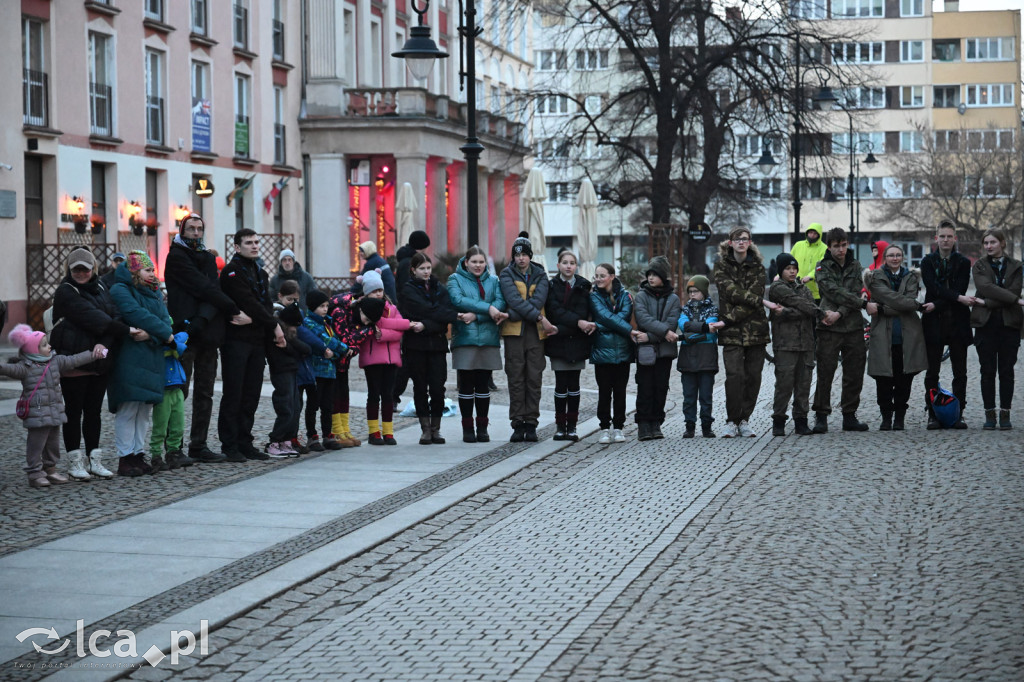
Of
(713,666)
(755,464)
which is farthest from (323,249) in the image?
(713,666)

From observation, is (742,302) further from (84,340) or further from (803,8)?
(803,8)

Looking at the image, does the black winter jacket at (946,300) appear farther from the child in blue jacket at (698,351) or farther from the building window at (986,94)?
the building window at (986,94)

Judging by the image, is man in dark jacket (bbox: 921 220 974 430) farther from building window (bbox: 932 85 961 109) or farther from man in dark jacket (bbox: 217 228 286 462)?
building window (bbox: 932 85 961 109)

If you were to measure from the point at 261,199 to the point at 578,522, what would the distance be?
109ft

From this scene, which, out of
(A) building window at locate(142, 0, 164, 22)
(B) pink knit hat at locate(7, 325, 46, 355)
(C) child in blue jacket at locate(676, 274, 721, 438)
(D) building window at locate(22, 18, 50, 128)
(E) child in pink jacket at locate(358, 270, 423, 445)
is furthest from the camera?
(A) building window at locate(142, 0, 164, 22)

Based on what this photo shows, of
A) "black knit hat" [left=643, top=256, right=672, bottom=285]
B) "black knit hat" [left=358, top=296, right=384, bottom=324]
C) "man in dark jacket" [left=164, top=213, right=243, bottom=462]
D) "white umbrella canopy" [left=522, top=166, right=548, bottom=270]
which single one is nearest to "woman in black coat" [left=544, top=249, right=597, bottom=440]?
"black knit hat" [left=643, top=256, right=672, bottom=285]

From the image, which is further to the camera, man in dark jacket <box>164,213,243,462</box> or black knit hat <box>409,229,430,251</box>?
black knit hat <box>409,229,430,251</box>

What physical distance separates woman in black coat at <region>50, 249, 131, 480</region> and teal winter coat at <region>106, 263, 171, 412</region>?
0.10 meters

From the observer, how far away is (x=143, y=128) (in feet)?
114

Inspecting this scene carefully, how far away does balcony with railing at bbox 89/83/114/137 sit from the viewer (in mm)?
32594

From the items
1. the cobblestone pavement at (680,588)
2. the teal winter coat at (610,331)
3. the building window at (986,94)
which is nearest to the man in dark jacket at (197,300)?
the cobblestone pavement at (680,588)

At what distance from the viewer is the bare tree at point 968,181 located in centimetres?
7438

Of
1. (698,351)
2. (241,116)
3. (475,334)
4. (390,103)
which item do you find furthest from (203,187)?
(698,351)

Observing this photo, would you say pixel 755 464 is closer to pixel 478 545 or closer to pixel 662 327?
pixel 662 327
